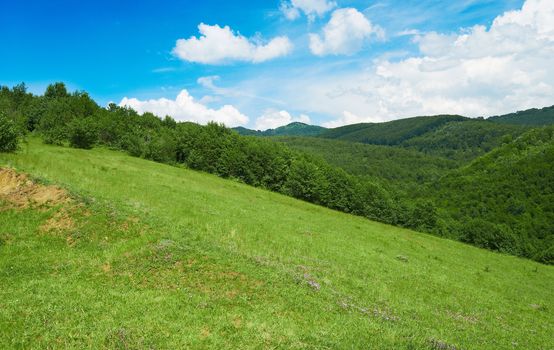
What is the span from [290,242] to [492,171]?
170 metres

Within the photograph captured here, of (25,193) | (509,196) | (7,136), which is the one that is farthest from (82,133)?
(509,196)

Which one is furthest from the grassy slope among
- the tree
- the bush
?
the tree

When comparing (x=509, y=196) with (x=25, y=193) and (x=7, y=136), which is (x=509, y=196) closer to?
(x=7, y=136)

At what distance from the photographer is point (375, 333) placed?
41.8 feet

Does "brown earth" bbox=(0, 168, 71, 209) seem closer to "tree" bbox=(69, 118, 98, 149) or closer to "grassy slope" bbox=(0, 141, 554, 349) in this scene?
"grassy slope" bbox=(0, 141, 554, 349)

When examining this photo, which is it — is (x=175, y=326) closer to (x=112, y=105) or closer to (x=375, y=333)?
(x=375, y=333)

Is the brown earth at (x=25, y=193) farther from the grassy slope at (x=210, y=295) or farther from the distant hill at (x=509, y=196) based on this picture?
the distant hill at (x=509, y=196)

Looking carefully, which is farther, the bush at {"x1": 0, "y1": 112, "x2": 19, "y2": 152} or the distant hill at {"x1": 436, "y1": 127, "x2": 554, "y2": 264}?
the distant hill at {"x1": 436, "y1": 127, "x2": 554, "y2": 264}

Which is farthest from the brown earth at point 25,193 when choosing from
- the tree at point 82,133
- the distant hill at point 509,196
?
the distant hill at point 509,196

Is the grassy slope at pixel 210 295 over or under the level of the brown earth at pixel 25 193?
under

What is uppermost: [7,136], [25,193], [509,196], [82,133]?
[82,133]

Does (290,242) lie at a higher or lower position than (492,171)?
lower

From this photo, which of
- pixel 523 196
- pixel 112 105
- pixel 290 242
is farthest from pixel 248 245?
pixel 523 196

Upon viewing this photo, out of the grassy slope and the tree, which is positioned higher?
the tree
